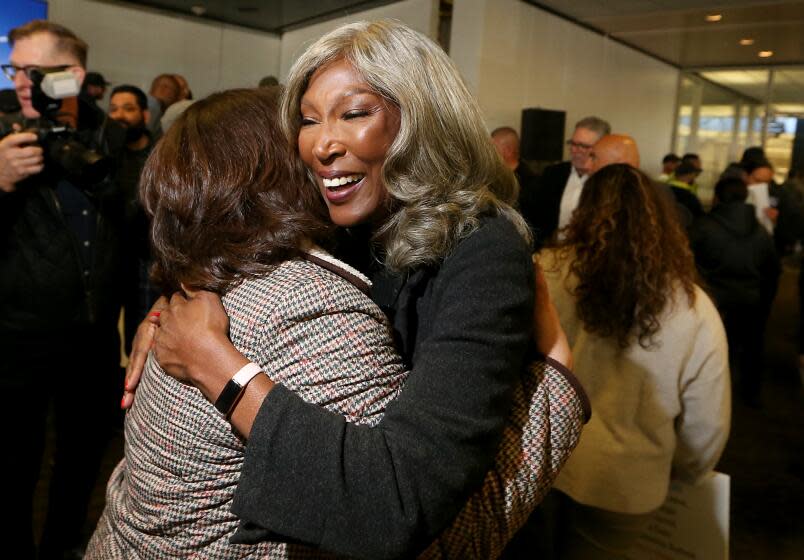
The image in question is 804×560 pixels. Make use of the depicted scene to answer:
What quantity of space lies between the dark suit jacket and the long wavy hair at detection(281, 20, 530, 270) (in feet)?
9.47

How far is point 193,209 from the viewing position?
973 mm

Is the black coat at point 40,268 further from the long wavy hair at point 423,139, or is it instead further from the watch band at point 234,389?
the watch band at point 234,389

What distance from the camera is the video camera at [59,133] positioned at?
6.18 feet

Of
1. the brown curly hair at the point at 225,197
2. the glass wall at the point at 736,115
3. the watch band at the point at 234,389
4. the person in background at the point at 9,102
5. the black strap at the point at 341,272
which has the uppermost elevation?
the glass wall at the point at 736,115

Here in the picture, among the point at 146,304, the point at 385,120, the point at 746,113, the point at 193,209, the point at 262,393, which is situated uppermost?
the point at 746,113

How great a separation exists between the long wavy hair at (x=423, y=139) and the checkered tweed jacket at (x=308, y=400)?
0.20m

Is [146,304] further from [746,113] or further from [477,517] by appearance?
[746,113]

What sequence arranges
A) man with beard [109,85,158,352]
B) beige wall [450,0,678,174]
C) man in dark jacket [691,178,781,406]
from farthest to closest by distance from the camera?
beige wall [450,0,678,174] < man in dark jacket [691,178,781,406] < man with beard [109,85,158,352]

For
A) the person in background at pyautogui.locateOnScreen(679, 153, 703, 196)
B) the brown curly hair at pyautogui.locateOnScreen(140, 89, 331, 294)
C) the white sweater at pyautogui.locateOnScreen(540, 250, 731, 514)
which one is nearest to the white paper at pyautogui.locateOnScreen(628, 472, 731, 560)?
the white sweater at pyautogui.locateOnScreen(540, 250, 731, 514)

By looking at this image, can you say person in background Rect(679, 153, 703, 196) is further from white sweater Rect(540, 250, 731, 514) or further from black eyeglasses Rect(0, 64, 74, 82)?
black eyeglasses Rect(0, 64, 74, 82)

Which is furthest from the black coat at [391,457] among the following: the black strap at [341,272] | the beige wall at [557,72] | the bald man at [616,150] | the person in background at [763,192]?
the person in background at [763,192]

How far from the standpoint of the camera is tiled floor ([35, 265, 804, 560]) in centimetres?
296

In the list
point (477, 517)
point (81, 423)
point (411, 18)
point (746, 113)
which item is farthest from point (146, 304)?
point (746, 113)

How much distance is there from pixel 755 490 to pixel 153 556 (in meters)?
3.41
